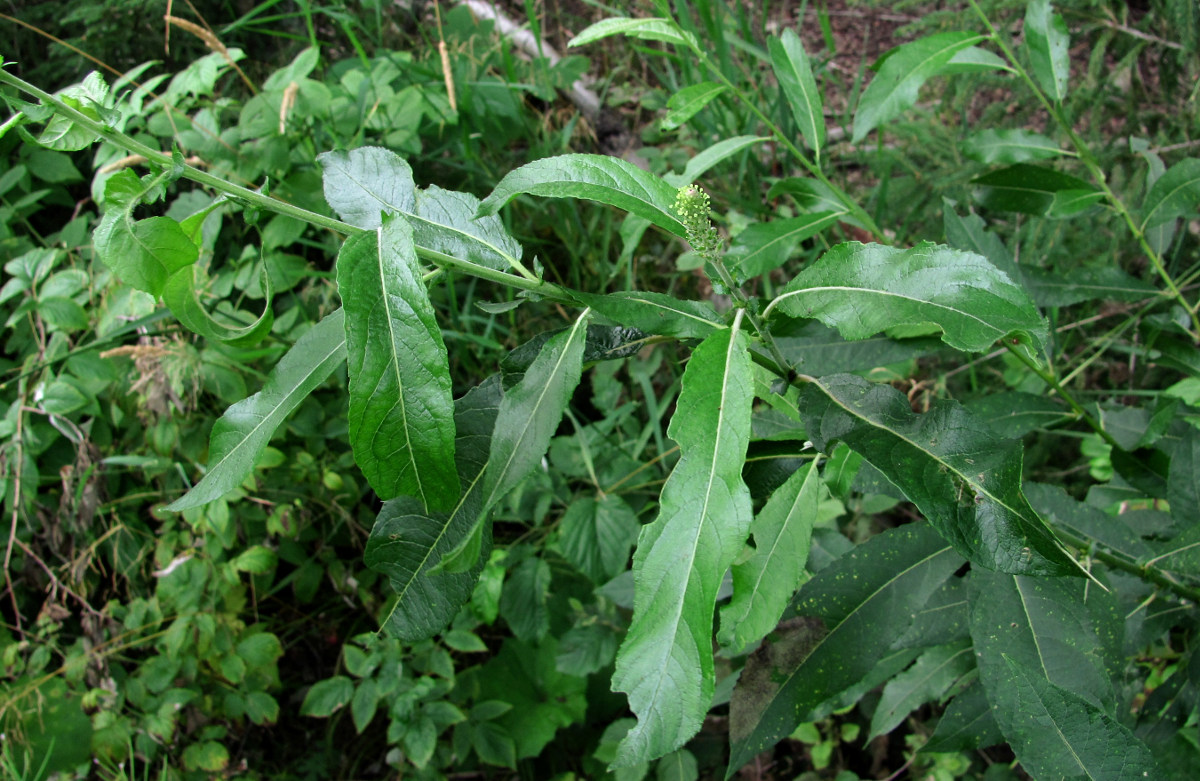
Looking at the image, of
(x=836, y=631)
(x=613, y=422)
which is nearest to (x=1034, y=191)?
(x=836, y=631)

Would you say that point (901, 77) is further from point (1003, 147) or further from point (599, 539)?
point (599, 539)

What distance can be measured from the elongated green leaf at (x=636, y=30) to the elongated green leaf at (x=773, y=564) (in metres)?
0.73

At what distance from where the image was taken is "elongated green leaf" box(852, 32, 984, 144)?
1.32 meters

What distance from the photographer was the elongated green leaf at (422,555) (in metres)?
0.81

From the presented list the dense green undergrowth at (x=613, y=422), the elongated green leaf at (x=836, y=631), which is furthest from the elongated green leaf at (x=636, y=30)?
the elongated green leaf at (x=836, y=631)

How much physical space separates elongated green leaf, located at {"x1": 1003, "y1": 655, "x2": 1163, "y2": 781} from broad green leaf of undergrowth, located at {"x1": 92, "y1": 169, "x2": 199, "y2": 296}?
39.2 inches

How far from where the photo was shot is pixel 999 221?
2.35 metres

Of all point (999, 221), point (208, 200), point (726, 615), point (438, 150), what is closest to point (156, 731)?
point (208, 200)

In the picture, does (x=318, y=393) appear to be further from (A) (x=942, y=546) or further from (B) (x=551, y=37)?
(B) (x=551, y=37)

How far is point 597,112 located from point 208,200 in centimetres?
149

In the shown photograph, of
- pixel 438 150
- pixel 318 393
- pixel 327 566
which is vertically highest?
pixel 438 150

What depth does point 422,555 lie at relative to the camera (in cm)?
82

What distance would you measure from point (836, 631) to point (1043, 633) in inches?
10.7

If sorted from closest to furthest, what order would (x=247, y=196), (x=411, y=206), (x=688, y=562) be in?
(x=688, y=562) → (x=247, y=196) → (x=411, y=206)
